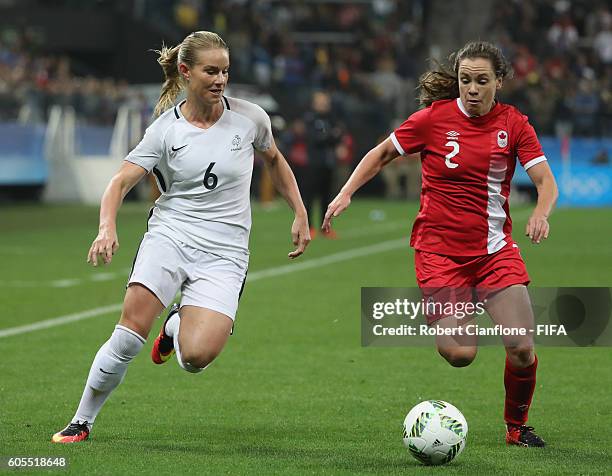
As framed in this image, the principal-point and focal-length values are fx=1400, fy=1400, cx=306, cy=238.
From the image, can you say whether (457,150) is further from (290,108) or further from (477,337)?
(290,108)

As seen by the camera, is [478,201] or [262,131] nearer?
[478,201]

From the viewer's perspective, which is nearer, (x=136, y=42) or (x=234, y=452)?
(x=234, y=452)

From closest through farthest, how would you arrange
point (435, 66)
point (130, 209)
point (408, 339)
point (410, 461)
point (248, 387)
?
1. point (410, 461)
2. point (435, 66)
3. point (408, 339)
4. point (248, 387)
5. point (130, 209)

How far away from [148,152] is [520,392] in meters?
2.29

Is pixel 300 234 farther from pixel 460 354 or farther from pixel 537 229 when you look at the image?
pixel 537 229

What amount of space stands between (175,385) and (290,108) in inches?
1083

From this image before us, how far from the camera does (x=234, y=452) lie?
22.8 ft

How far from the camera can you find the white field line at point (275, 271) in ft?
38.8

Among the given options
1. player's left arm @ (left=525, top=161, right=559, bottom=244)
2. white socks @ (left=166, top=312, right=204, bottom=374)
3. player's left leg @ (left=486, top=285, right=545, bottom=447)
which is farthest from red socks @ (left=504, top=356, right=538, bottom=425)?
white socks @ (left=166, top=312, right=204, bottom=374)

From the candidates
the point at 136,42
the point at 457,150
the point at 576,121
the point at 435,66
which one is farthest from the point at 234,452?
the point at 136,42

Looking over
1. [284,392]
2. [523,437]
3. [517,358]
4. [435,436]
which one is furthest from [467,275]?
[284,392]

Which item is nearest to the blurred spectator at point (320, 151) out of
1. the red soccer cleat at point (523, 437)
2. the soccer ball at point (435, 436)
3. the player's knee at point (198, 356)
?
the red soccer cleat at point (523, 437)

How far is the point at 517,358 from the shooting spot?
7176mm

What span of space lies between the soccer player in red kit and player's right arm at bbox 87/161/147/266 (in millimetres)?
1061
